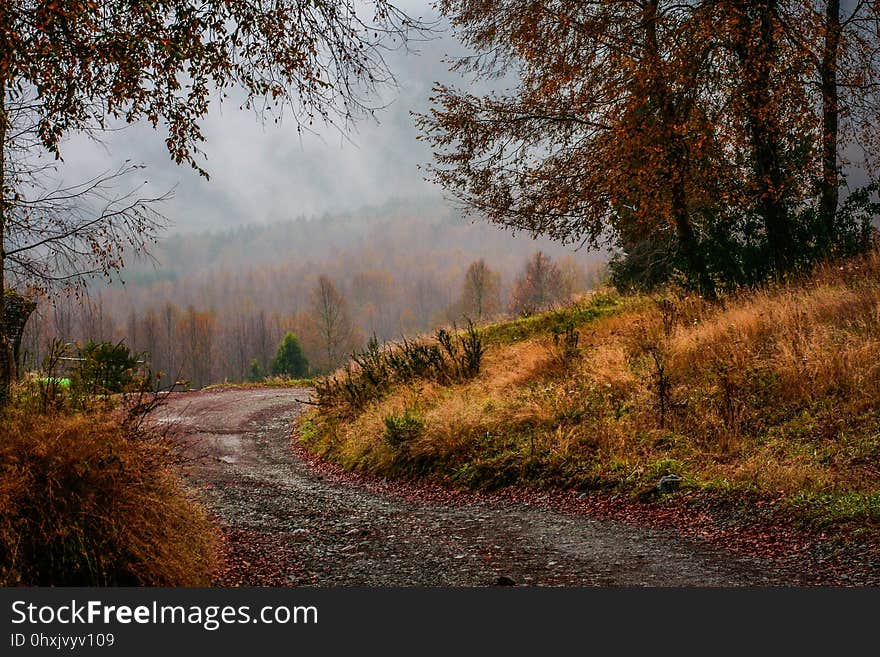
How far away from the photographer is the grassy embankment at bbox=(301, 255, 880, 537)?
6949 mm

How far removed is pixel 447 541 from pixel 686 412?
3.82 metres

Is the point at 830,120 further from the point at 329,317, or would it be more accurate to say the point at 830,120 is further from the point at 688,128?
the point at 329,317

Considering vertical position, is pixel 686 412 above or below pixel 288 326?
below

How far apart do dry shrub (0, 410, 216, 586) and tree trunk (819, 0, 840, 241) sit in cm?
1257

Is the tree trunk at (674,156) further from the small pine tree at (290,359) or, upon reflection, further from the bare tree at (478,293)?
the bare tree at (478,293)

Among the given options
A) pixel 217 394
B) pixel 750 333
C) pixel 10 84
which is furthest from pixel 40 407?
pixel 217 394

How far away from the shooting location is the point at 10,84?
4.88 meters

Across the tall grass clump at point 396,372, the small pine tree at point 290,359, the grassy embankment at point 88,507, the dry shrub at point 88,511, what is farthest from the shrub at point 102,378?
the small pine tree at point 290,359

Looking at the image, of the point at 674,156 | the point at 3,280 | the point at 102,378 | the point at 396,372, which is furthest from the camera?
the point at 396,372

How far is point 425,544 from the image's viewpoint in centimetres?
611

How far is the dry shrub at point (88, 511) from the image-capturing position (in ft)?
13.1

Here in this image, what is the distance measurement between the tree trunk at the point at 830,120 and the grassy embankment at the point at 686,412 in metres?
2.93

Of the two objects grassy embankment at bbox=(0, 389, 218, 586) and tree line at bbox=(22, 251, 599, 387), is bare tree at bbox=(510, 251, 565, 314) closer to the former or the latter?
tree line at bbox=(22, 251, 599, 387)

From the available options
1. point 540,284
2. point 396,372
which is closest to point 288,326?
point 540,284
